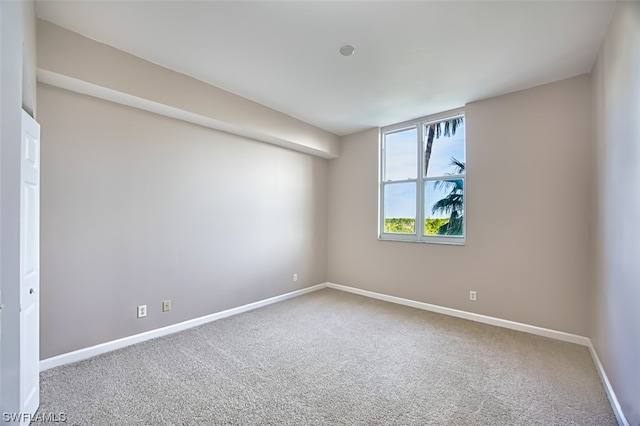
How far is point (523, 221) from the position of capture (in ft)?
10.7

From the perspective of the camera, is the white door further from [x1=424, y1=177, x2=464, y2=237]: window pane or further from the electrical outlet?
[x1=424, y1=177, x2=464, y2=237]: window pane

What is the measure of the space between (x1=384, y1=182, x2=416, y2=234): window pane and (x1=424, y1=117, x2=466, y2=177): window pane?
0.42m

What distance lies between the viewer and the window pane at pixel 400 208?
4.33 metres

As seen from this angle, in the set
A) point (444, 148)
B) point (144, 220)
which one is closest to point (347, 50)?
point (444, 148)

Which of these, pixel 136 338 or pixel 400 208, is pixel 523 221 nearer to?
pixel 400 208

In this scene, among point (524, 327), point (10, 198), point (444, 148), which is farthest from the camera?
point (444, 148)

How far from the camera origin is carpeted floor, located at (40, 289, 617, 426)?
185 cm

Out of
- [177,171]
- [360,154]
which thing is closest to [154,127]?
[177,171]

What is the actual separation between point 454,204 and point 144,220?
12.7ft

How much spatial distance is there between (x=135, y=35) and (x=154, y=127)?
3.01ft

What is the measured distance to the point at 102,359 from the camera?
99.3 inches

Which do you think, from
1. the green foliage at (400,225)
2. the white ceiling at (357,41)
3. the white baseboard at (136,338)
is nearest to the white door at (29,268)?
the white baseboard at (136,338)

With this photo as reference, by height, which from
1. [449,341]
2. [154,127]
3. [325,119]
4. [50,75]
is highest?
[325,119]

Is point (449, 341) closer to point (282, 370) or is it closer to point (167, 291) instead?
point (282, 370)
